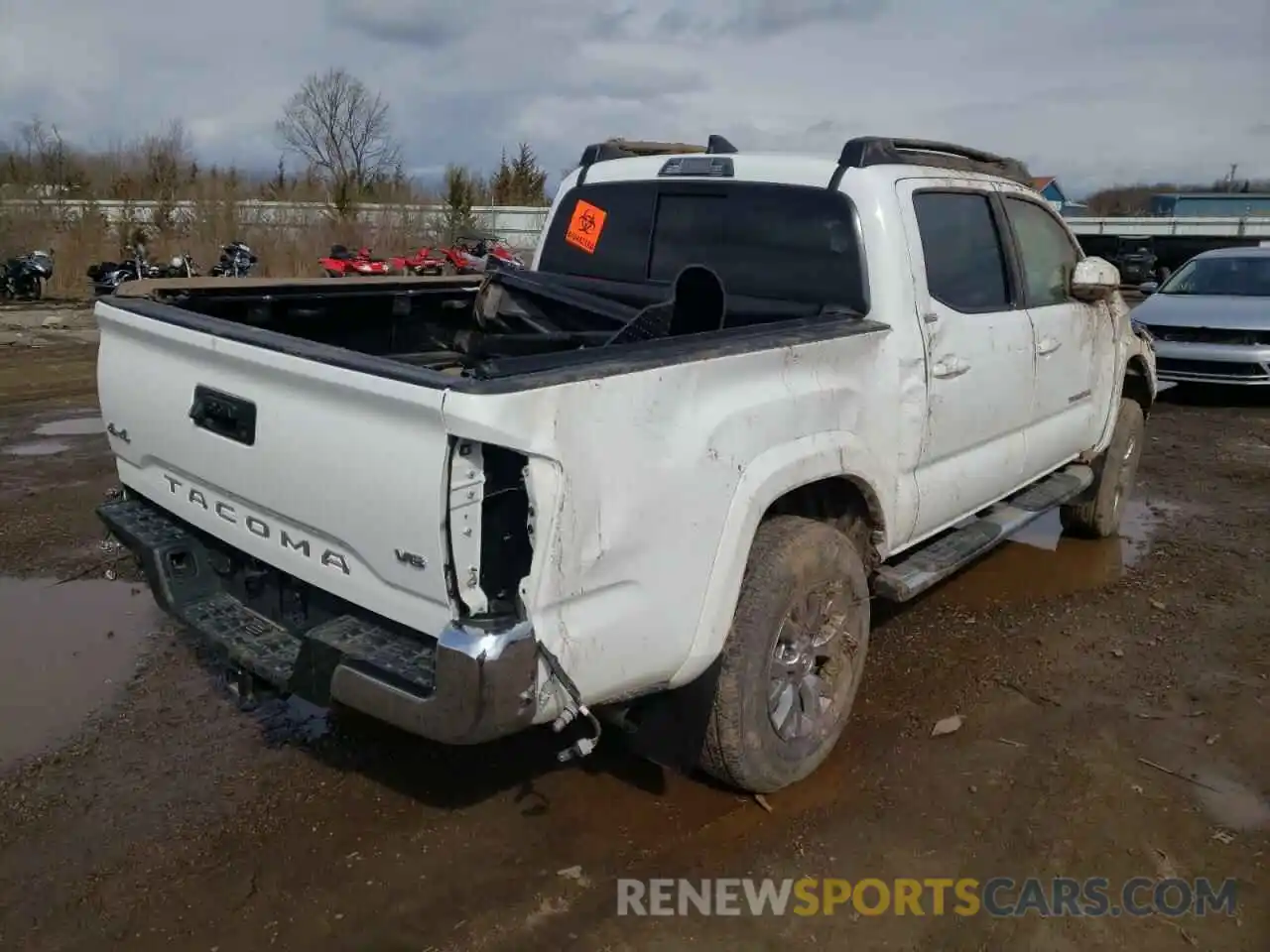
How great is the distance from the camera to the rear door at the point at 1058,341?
4.73m

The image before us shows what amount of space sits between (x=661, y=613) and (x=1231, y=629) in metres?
3.61

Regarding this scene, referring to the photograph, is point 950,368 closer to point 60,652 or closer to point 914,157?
point 914,157

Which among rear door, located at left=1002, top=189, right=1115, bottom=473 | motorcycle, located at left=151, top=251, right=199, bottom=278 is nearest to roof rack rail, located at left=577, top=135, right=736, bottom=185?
rear door, located at left=1002, top=189, right=1115, bottom=473

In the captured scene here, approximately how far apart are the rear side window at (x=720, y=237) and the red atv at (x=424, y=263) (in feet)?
49.8

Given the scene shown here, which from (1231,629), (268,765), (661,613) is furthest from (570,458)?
(1231,629)

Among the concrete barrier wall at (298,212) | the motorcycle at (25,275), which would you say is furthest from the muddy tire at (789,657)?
the motorcycle at (25,275)

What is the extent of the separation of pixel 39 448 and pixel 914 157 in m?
6.88

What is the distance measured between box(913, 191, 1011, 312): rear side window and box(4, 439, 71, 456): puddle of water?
661cm

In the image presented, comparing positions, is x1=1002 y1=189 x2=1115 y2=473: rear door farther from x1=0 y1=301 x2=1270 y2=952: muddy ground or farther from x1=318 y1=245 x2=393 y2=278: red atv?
x1=318 y1=245 x2=393 y2=278: red atv

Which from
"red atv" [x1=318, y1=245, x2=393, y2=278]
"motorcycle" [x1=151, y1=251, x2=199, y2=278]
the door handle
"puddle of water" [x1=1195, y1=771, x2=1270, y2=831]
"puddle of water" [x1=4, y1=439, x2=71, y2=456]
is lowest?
"puddle of water" [x1=4, y1=439, x2=71, y2=456]

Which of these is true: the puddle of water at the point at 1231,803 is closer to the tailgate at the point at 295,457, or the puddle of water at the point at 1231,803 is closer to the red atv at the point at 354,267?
the tailgate at the point at 295,457

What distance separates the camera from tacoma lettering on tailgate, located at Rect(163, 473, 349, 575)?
2.77m

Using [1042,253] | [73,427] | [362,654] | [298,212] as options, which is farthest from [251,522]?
[298,212]

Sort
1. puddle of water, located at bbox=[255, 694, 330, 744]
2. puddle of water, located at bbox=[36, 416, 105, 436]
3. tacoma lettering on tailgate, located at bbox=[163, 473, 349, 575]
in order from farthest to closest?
puddle of water, located at bbox=[36, 416, 105, 436], puddle of water, located at bbox=[255, 694, 330, 744], tacoma lettering on tailgate, located at bbox=[163, 473, 349, 575]
